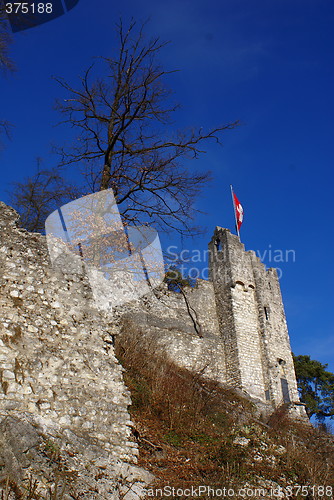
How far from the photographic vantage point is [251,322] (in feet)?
63.7

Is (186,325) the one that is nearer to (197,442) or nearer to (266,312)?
(266,312)

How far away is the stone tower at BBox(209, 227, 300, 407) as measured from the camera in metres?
17.9

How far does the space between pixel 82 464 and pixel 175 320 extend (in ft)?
40.1

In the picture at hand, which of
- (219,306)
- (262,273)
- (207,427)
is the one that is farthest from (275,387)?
(207,427)

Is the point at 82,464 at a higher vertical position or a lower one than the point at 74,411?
lower

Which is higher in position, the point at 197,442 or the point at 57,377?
the point at 57,377

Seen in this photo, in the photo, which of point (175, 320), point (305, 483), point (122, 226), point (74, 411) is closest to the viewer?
point (74, 411)

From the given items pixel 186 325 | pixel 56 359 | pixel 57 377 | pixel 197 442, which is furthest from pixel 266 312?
pixel 57 377

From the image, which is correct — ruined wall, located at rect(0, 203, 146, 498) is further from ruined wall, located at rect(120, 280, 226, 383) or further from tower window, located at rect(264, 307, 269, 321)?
tower window, located at rect(264, 307, 269, 321)

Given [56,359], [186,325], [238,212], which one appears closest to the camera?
[56,359]

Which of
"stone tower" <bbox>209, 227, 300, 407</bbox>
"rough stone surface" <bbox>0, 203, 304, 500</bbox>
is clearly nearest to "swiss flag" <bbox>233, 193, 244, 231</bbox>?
"stone tower" <bbox>209, 227, 300, 407</bbox>

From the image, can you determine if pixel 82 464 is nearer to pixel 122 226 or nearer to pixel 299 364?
pixel 122 226

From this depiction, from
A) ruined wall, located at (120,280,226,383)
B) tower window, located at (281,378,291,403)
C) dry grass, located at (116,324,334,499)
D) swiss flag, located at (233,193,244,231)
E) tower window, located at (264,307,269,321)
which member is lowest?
dry grass, located at (116,324,334,499)

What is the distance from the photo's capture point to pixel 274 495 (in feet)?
20.0
